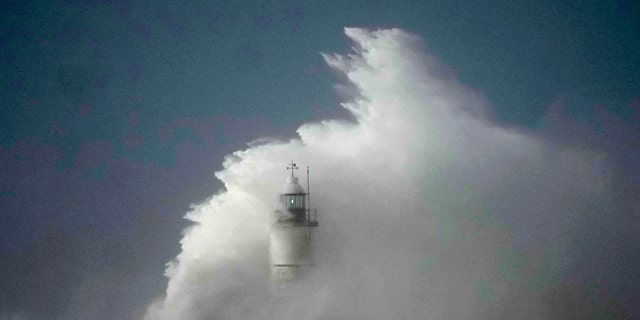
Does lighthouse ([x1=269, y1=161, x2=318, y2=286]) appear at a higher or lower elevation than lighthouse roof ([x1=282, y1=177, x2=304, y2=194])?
lower

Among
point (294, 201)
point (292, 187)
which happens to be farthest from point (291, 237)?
point (292, 187)

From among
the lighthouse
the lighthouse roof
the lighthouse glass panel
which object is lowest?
the lighthouse

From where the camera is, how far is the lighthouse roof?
3147 centimetres

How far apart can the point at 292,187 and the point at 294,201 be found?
60 cm

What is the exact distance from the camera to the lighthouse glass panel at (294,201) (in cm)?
3142

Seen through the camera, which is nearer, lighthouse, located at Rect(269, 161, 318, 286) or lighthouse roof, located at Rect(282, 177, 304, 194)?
lighthouse, located at Rect(269, 161, 318, 286)

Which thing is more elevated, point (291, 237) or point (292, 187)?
point (292, 187)

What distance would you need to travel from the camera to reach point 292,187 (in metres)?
31.5

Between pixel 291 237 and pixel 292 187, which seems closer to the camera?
pixel 291 237

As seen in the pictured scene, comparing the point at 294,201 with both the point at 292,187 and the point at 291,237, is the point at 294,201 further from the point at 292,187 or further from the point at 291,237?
the point at 291,237

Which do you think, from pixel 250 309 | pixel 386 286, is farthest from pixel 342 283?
pixel 250 309

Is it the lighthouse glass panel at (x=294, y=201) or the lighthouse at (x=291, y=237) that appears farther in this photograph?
the lighthouse glass panel at (x=294, y=201)

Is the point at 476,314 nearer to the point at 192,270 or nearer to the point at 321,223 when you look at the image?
the point at 321,223

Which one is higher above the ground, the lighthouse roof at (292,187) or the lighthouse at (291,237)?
the lighthouse roof at (292,187)
